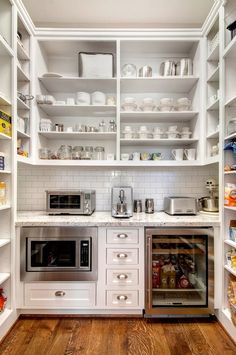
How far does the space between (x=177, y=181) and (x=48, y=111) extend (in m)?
1.62

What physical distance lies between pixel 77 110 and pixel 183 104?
1096mm

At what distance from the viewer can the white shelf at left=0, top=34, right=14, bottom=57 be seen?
5.59 feet

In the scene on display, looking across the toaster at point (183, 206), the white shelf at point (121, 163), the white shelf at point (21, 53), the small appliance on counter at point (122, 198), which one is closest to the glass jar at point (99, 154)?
the white shelf at point (121, 163)

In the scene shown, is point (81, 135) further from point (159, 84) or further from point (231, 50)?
point (231, 50)

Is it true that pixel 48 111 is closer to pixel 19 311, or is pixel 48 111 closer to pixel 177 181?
pixel 177 181

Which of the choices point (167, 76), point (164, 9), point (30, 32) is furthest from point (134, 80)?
point (30, 32)

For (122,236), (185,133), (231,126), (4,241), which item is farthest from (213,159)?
(4,241)

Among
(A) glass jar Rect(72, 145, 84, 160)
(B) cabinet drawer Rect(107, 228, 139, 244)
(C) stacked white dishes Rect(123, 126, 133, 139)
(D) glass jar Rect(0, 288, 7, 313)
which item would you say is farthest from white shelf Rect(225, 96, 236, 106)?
(D) glass jar Rect(0, 288, 7, 313)

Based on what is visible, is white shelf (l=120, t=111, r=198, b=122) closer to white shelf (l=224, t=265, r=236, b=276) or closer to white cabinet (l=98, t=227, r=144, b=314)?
white cabinet (l=98, t=227, r=144, b=314)

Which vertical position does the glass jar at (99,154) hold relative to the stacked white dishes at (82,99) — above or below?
below

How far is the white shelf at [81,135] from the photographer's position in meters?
2.35

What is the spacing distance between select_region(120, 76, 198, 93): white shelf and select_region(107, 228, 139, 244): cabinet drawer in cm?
147

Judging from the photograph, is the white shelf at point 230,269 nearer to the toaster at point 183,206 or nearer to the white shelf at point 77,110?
the toaster at point 183,206

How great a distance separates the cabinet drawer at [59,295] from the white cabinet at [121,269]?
11cm
